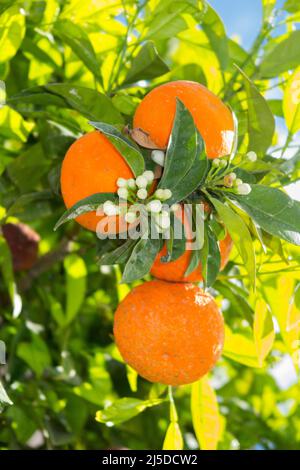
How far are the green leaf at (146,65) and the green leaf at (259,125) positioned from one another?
Answer: 0.61 ft

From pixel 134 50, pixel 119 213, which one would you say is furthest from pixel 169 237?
pixel 134 50

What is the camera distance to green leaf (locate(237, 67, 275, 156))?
111cm

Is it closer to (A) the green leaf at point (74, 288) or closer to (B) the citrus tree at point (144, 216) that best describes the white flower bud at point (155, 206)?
(B) the citrus tree at point (144, 216)

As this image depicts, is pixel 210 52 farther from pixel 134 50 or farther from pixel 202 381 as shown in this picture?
pixel 202 381

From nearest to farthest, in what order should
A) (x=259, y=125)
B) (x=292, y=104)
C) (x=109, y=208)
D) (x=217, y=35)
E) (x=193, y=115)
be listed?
(x=109, y=208) → (x=193, y=115) → (x=259, y=125) → (x=292, y=104) → (x=217, y=35)

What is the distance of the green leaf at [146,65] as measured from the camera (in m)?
1.20

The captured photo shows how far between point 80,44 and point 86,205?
1.63 feet

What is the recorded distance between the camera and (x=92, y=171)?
0.96 m

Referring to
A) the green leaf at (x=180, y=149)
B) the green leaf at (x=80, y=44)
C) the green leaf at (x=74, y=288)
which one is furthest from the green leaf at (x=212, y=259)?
the green leaf at (x=74, y=288)

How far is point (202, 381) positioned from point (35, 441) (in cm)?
46

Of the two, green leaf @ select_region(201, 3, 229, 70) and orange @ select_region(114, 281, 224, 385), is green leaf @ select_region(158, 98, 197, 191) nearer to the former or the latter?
orange @ select_region(114, 281, 224, 385)

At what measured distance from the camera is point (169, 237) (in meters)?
0.96

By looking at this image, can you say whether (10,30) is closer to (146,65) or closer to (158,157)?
(146,65)

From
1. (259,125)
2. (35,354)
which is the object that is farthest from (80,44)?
(35,354)
